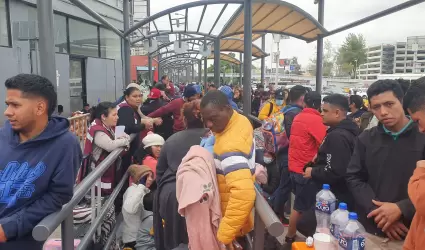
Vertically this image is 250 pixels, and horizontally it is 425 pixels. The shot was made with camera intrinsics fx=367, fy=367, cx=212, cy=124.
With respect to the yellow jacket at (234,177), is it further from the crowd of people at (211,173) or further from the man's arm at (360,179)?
the man's arm at (360,179)

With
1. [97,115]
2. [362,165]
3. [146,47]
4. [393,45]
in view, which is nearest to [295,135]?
[362,165]

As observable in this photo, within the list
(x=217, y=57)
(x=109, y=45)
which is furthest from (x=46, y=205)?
(x=109, y=45)

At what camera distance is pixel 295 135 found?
4125 mm

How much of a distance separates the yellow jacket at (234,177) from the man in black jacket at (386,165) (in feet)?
2.58

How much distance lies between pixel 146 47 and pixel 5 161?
9609 mm

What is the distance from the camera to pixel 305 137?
4070 mm

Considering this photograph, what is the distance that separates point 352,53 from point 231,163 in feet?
327

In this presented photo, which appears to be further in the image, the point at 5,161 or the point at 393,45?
the point at 393,45

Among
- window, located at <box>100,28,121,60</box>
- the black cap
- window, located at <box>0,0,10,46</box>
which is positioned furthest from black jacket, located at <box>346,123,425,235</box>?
window, located at <box>100,28,121,60</box>

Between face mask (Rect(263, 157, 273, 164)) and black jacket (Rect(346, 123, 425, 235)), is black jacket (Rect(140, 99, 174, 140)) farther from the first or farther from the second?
black jacket (Rect(346, 123, 425, 235))

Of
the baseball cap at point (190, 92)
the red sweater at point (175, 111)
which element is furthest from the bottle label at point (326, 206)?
the red sweater at point (175, 111)

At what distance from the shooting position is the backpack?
4766mm

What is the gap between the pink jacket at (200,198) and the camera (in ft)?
7.25

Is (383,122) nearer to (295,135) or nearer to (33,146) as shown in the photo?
(295,135)
